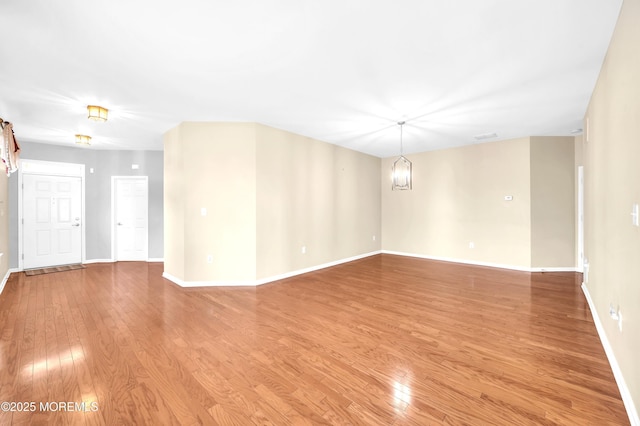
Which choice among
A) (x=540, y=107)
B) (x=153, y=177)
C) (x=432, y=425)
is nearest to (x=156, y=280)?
(x=153, y=177)

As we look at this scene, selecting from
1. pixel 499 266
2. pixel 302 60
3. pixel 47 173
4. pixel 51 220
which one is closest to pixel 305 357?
pixel 302 60

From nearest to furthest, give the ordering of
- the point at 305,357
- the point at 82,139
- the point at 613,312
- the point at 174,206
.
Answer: the point at 613,312 → the point at 305,357 → the point at 174,206 → the point at 82,139

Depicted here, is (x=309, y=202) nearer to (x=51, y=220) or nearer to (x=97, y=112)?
(x=97, y=112)

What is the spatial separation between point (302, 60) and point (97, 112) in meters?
2.87

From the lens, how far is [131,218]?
241 inches

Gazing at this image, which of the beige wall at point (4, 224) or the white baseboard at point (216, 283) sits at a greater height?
the beige wall at point (4, 224)

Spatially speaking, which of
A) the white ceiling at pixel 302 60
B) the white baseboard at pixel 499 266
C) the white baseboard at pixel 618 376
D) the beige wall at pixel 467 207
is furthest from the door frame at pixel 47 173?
the white baseboard at pixel 618 376

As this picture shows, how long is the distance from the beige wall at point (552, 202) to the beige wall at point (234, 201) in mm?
4368

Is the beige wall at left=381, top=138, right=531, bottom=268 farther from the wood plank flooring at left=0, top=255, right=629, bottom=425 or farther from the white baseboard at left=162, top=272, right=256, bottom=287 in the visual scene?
the white baseboard at left=162, top=272, right=256, bottom=287

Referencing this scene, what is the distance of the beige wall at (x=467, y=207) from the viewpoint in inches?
204

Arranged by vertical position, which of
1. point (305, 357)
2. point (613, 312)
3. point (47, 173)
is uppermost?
point (47, 173)

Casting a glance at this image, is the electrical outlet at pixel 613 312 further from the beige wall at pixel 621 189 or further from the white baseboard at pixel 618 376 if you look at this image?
the white baseboard at pixel 618 376

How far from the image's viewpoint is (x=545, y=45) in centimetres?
220

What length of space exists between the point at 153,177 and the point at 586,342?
758cm
